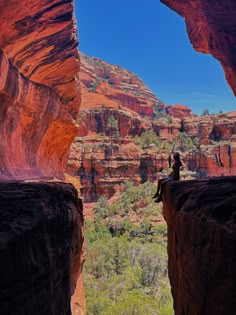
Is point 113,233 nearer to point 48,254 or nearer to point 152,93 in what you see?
point 48,254

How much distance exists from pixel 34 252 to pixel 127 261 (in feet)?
67.4

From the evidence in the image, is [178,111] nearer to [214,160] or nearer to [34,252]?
[214,160]

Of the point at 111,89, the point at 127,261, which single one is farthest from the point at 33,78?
the point at 111,89

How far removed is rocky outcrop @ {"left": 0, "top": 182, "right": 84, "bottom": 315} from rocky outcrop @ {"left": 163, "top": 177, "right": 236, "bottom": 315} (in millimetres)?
1791

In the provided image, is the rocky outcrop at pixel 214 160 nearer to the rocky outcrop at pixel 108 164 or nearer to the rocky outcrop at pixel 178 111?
the rocky outcrop at pixel 108 164

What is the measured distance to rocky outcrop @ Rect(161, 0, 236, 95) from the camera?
10.0 metres

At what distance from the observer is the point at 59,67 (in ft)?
41.9

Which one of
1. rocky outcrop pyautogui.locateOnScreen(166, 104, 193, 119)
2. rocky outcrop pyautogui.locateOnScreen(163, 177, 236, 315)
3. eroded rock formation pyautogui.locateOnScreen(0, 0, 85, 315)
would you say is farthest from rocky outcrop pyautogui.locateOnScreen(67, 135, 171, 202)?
rocky outcrop pyautogui.locateOnScreen(166, 104, 193, 119)

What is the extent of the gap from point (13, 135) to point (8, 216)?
8.89 meters

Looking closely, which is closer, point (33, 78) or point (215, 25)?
point (215, 25)

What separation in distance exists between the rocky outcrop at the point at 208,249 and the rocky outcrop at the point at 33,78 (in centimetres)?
735

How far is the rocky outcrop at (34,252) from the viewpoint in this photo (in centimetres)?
288

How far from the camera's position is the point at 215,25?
10547 mm

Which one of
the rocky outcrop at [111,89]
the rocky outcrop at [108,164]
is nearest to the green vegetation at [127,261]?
the rocky outcrop at [108,164]
